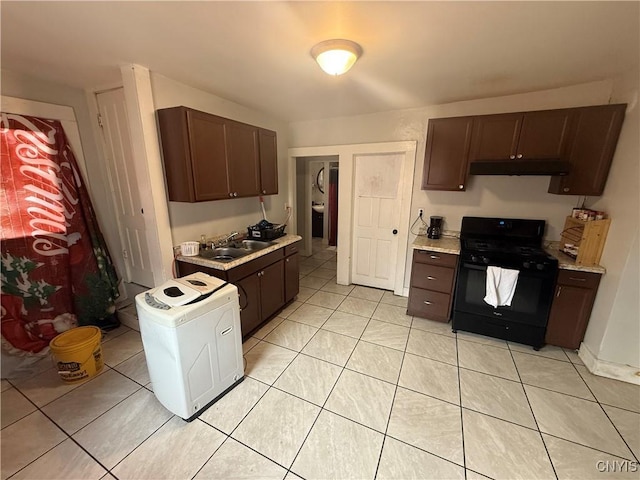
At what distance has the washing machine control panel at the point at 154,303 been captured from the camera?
1.62 m

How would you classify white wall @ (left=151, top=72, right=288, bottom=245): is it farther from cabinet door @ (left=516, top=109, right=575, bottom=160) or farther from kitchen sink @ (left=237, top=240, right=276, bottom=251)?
cabinet door @ (left=516, top=109, right=575, bottom=160)

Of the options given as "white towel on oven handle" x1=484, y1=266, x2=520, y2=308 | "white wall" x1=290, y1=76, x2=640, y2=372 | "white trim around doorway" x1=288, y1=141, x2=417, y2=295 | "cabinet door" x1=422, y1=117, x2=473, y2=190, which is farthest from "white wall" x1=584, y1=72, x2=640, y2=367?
"white trim around doorway" x1=288, y1=141, x2=417, y2=295

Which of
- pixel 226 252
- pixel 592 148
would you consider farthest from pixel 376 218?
pixel 592 148

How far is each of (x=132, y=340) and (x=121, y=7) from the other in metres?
2.71

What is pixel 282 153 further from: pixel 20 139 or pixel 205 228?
pixel 20 139

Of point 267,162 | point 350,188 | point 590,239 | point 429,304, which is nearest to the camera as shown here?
point 590,239

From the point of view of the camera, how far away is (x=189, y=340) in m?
1.62

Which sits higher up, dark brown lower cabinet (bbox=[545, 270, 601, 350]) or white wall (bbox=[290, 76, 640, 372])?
white wall (bbox=[290, 76, 640, 372])

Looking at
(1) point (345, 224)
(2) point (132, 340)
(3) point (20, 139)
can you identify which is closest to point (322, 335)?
(1) point (345, 224)

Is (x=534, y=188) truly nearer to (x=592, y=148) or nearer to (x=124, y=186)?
(x=592, y=148)

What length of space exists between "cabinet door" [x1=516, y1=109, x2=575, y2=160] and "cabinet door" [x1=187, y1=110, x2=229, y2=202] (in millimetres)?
2879

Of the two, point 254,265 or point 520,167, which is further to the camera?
point 254,265

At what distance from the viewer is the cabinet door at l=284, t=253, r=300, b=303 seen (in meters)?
3.10

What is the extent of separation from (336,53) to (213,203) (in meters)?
1.97
